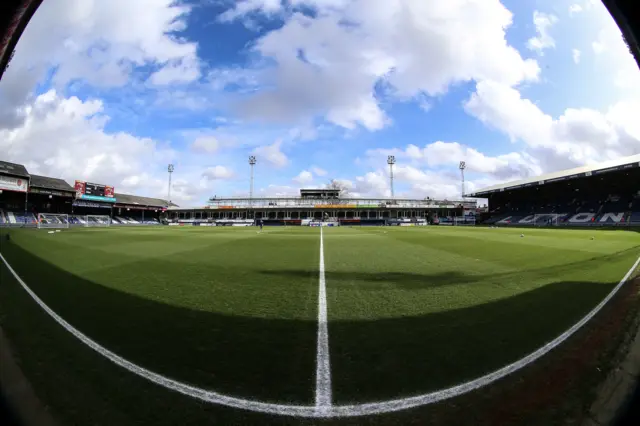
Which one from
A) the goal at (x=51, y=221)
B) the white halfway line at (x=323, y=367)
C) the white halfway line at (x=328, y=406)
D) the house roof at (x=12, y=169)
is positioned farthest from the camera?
the goal at (x=51, y=221)

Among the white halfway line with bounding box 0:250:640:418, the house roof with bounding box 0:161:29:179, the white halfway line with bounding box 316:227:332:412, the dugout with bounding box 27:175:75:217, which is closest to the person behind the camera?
the white halfway line with bounding box 0:250:640:418

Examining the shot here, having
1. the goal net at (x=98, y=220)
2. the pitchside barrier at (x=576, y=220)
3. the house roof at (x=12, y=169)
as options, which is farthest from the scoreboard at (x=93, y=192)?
the pitchside barrier at (x=576, y=220)

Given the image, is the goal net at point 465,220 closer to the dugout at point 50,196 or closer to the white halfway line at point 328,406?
the white halfway line at point 328,406

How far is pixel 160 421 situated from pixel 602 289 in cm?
853

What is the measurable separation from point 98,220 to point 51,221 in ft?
54.6

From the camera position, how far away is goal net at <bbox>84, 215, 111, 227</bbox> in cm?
5820

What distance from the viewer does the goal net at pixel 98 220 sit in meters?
58.2

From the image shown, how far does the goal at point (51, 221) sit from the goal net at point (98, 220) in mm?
7853

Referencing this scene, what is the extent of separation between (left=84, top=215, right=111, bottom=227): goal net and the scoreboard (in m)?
4.04

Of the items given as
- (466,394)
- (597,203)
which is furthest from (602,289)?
(597,203)

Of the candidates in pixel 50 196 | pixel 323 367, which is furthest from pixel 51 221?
pixel 323 367

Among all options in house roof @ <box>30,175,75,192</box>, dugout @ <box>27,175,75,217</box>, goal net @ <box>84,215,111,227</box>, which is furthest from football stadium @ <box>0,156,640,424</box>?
goal net @ <box>84,215,111,227</box>

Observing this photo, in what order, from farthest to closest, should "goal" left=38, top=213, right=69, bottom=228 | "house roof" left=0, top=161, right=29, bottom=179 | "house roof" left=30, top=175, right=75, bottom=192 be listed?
1. "house roof" left=30, top=175, right=75, bottom=192
2. "goal" left=38, top=213, right=69, bottom=228
3. "house roof" left=0, top=161, right=29, bottom=179

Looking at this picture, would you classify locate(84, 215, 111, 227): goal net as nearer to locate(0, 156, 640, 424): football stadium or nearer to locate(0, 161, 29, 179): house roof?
locate(0, 161, 29, 179): house roof
